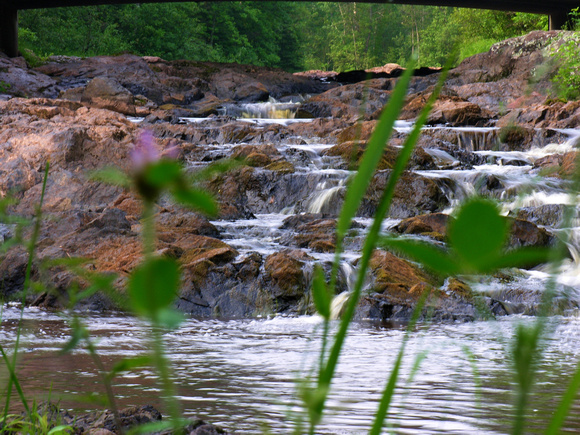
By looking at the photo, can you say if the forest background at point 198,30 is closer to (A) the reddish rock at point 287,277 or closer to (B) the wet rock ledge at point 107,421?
(A) the reddish rock at point 287,277

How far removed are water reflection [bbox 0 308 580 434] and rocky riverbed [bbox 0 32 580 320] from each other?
0.48 meters

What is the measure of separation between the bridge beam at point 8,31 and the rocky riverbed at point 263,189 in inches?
190

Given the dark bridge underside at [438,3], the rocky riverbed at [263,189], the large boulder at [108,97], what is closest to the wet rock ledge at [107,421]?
the rocky riverbed at [263,189]

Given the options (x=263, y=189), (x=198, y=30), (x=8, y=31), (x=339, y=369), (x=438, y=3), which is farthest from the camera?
(x=198, y=30)

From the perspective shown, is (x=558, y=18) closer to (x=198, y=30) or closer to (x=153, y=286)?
(x=198, y=30)

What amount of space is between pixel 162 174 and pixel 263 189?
38.1ft

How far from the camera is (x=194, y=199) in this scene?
0.36 meters

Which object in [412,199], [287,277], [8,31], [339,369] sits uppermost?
[8,31]

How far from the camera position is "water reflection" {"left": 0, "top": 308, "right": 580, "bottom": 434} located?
2.72m

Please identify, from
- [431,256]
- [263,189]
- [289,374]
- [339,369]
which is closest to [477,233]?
[431,256]

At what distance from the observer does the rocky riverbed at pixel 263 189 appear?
23.1ft

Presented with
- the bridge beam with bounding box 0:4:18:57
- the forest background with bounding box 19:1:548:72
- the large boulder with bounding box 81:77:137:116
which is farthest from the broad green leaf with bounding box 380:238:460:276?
the bridge beam with bounding box 0:4:18:57

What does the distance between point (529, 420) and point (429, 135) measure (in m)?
13.7

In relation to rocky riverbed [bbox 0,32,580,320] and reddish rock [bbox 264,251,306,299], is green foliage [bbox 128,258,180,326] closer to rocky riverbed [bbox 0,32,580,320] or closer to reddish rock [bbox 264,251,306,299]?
rocky riverbed [bbox 0,32,580,320]
